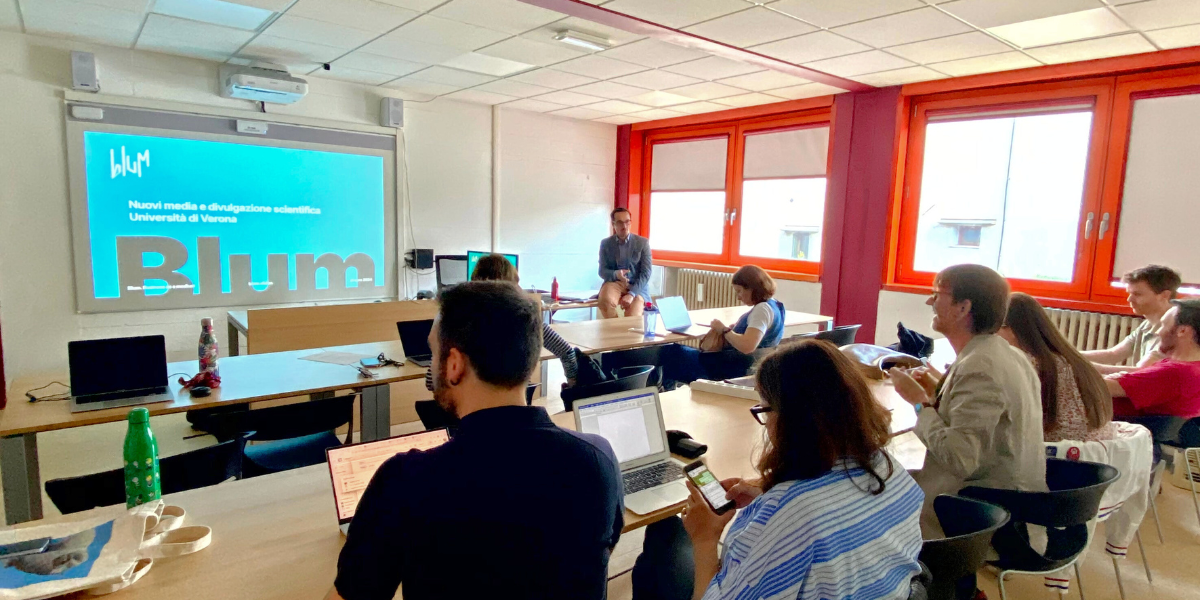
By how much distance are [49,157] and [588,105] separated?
4593 millimetres

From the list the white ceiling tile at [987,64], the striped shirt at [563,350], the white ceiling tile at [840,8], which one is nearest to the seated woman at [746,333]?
the striped shirt at [563,350]

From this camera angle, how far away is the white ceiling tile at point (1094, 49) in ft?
13.1

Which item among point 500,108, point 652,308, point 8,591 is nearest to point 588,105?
point 500,108

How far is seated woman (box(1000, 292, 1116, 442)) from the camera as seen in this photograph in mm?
2287

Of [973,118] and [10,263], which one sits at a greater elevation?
[973,118]

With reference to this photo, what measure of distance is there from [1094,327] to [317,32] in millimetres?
5892

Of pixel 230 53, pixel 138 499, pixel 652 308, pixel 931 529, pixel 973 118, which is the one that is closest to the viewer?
pixel 138 499

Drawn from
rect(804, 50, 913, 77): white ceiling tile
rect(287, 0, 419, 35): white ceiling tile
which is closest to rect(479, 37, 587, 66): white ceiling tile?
rect(287, 0, 419, 35): white ceiling tile

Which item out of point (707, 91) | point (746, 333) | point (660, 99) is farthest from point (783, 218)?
point (746, 333)

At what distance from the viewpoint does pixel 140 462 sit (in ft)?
5.04

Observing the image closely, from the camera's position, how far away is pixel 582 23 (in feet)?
13.4

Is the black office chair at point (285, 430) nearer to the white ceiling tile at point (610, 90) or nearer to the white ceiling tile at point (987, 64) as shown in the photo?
the white ceiling tile at point (610, 90)

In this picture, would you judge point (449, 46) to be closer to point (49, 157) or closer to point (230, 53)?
point (230, 53)

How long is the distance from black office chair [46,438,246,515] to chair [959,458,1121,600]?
2282mm
